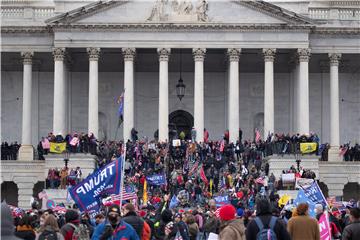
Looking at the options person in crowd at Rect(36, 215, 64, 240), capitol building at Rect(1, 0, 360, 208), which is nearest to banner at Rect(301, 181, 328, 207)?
person in crowd at Rect(36, 215, 64, 240)

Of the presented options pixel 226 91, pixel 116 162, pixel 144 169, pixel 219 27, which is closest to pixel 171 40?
pixel 219 27

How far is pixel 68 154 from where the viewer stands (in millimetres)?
61375

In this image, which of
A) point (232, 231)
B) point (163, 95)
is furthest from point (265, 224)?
point (163, 95)

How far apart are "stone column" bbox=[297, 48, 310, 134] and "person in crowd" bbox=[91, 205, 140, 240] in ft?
165

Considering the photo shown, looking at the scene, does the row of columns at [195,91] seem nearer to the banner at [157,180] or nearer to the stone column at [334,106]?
the stone column at [334,106]

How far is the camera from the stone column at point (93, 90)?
67.2 metres

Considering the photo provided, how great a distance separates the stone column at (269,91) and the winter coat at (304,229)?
156ft

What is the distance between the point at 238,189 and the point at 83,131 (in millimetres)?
22521

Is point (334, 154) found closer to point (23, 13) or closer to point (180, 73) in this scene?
point (180, 73)

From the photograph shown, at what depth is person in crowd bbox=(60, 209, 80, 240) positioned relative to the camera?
18984mm

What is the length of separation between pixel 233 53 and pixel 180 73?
25.0ft

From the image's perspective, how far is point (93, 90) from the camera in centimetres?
6756

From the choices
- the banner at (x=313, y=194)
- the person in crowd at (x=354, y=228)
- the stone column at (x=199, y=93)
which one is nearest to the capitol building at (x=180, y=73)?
the stone column at (x=199, y=93)

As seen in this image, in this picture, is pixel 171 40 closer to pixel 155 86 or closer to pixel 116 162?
pixel 155 86
